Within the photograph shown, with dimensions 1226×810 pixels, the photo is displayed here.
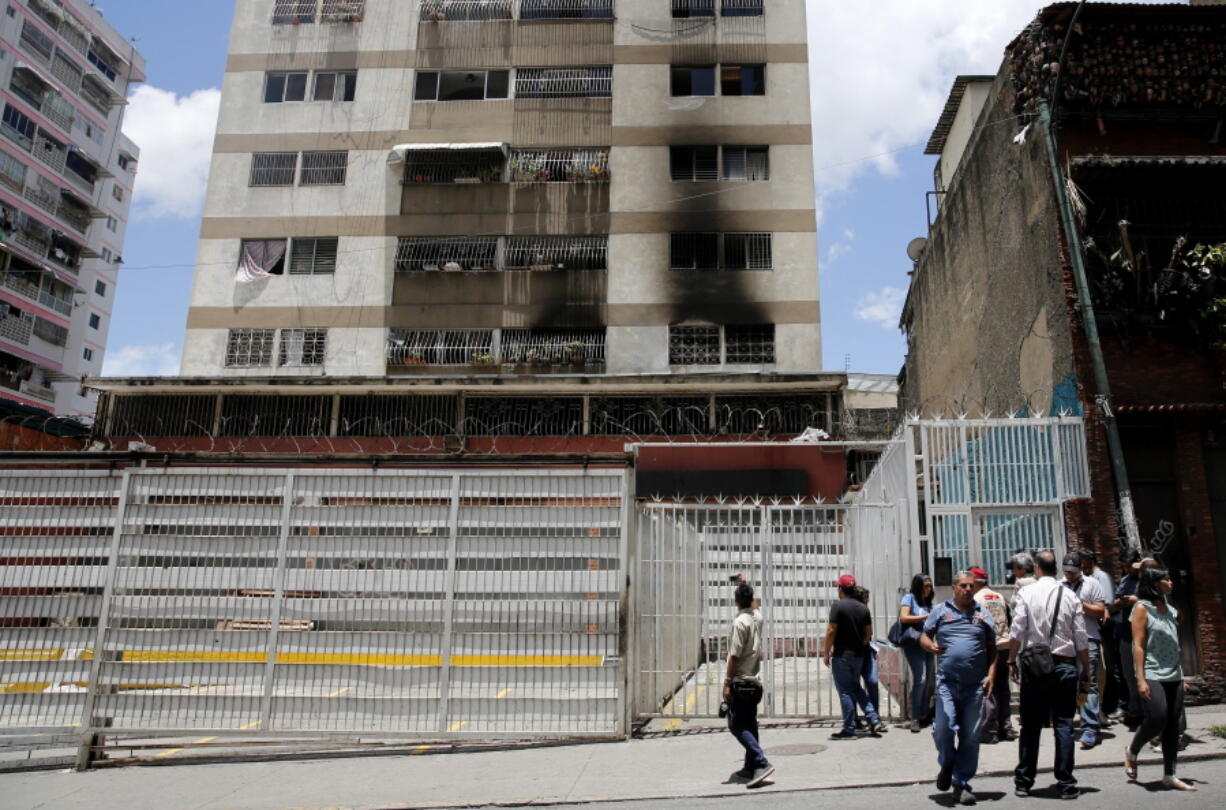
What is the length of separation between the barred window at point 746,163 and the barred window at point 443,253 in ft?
22.9

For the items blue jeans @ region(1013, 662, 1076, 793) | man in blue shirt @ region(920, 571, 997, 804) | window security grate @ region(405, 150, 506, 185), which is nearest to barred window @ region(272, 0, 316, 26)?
window security grate @ region(405, 150, 506, 185)

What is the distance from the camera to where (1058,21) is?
12188mm

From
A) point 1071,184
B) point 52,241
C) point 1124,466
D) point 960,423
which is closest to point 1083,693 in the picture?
point 960,423

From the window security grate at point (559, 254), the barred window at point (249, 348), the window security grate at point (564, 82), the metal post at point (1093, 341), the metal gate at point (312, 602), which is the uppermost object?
the window security grate at point (564, 82)

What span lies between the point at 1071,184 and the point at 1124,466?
12.7 feet

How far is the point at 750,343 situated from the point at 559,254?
5.91m

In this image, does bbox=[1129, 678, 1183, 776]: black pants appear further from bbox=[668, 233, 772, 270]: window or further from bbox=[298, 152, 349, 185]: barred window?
bbox=[298, 152, 349, 185]: barred window

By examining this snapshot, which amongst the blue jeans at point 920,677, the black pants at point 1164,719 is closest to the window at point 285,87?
the blue jeans at point 920,677

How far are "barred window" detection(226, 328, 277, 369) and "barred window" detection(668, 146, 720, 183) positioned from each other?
40.7 feet

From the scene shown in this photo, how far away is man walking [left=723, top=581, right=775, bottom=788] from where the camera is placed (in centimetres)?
662

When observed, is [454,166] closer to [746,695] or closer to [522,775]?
[522,775]

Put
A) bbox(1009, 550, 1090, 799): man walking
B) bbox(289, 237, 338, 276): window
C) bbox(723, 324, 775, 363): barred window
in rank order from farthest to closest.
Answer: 1. bbox(289, 237, 338, 276): window
2. bbox(723, 324, 775, 363): barred window
3. bbox(1009, 550, 1090, 799): man walking

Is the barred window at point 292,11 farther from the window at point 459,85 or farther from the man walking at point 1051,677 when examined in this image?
the man walking at point 1051,677

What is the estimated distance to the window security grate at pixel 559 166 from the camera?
24484 mm
